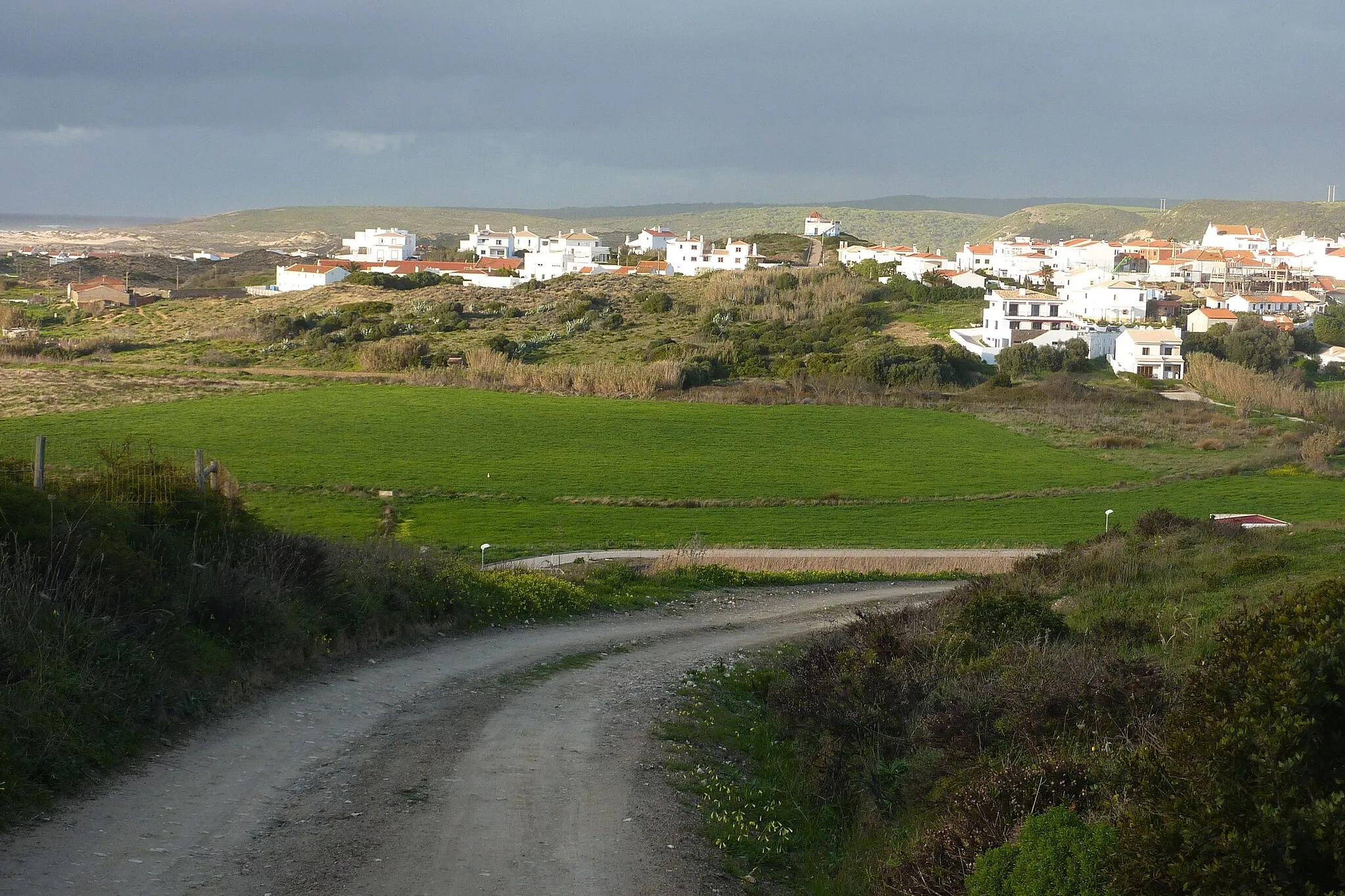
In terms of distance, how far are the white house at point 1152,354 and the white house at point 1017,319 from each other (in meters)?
6.52

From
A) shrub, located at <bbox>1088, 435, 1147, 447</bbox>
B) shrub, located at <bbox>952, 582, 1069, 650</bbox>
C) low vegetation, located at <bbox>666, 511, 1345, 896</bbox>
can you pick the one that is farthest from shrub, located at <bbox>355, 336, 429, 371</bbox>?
shrub, located at <bbox>952, 582, 1069, 650</bbox>

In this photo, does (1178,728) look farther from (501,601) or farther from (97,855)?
(501,601)

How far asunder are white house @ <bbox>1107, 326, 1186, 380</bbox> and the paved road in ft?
165

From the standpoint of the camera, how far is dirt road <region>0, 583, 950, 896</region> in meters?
7.07

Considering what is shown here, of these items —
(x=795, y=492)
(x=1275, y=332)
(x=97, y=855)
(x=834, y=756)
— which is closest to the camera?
(x=97, y=855)

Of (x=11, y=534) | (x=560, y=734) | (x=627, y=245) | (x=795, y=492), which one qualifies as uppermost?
(x=627, y=245)

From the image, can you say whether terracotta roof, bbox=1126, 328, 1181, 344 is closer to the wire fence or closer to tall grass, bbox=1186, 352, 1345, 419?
tall grass, bbox=1186, 352, 1345, 419

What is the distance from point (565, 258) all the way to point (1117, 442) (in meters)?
88.8

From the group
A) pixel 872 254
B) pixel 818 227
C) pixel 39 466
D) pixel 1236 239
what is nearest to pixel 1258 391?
pixel 872 254

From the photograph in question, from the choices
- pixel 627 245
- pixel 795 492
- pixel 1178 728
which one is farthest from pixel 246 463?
pixel 627 245

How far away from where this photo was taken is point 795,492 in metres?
43.7

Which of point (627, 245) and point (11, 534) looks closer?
point (11, 534)

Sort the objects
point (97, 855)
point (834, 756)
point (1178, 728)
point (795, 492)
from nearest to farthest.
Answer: point (1178, 728) → point (97, 855) → point (834, 756) → point (795, 492)

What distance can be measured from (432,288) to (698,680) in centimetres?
10059
